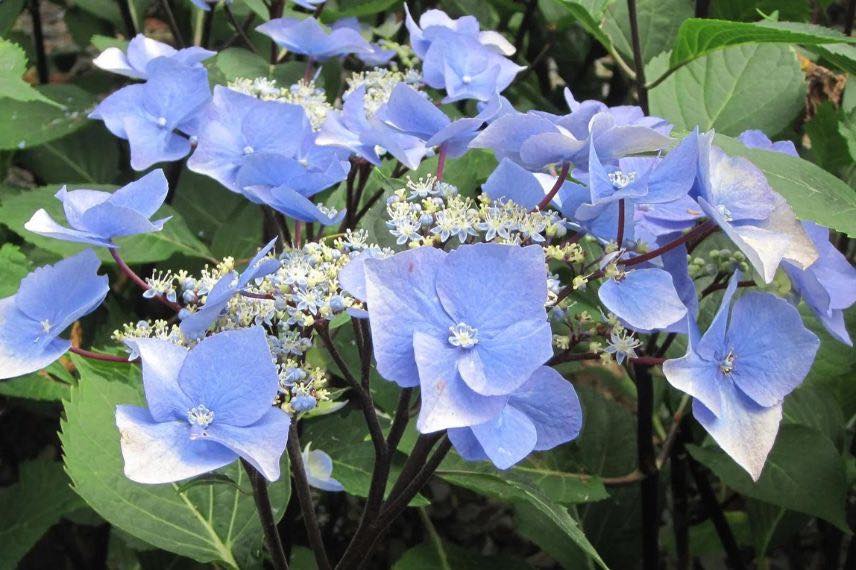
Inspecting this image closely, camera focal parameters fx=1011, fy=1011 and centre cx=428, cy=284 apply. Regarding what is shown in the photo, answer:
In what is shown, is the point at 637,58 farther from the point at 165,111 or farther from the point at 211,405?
the point at 211,405

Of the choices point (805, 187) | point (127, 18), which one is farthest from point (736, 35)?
point (127, 18)

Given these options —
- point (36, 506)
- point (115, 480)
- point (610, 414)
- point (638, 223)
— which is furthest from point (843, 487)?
point (36, 506)

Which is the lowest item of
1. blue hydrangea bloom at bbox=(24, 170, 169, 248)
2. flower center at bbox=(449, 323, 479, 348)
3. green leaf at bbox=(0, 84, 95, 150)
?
green leaf at bbox=(0, 84, 95, 150)

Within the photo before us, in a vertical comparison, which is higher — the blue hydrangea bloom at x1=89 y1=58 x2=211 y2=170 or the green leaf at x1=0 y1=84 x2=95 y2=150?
the blue hydrangea bloom at x1=89 y1=58 x2=211 y2=170

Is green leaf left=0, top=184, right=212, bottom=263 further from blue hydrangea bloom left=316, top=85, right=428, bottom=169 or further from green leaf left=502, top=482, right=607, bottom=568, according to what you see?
green leaf left=502, top=482, right=607, bottom=568

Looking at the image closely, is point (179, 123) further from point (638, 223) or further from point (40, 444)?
point (40, 444)

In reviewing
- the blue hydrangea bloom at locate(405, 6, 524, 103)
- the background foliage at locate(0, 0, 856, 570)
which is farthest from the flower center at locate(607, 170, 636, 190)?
the blue hydrangea bloom at locate(405, 6, 524, 103)
